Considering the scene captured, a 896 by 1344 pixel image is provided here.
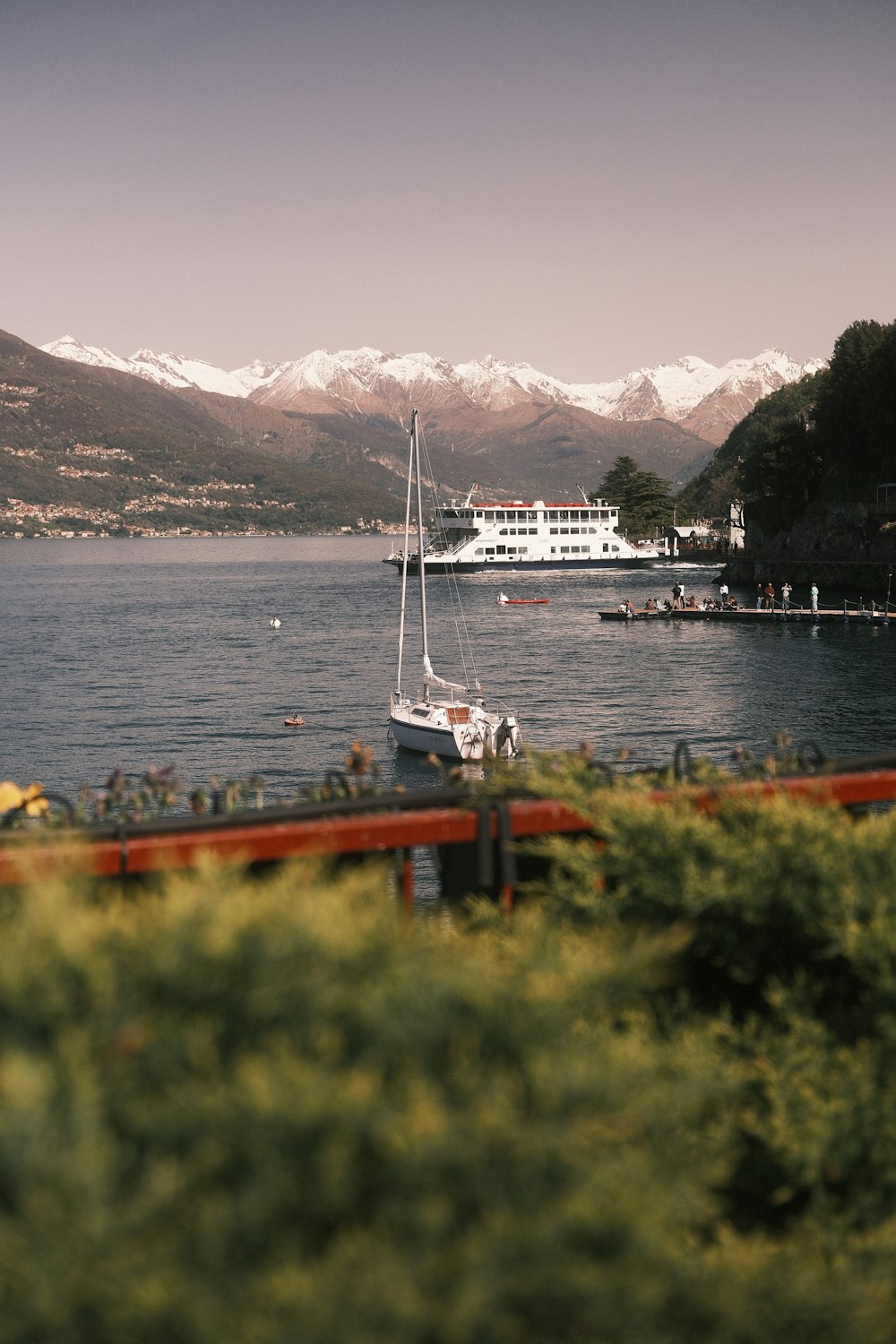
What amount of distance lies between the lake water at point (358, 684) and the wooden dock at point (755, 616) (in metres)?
0.68

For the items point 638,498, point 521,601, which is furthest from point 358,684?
point 638,498

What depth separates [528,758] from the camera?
562 cm

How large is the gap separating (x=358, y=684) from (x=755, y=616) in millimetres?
33567

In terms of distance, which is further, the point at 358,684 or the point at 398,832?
the point at 358,684

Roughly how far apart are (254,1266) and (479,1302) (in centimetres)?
44

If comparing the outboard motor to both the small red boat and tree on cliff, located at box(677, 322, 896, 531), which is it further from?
tree on cliff, located at box(677, 322, 896, 531)

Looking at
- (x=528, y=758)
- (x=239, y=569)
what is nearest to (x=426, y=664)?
(x=528, y=758)

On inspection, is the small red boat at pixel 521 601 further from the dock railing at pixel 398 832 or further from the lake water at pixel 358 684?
the dock railing at pixel 398 832

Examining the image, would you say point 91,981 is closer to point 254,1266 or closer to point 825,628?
point 254,1266

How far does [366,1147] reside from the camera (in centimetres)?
249

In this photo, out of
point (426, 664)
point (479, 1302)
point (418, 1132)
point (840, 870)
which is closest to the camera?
point (479, 1302)

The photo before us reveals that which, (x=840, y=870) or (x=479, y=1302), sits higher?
→ (x=840, y=870)

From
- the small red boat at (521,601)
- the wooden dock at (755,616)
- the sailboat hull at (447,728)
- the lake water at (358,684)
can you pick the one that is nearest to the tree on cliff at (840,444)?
the lake water at (358,684)

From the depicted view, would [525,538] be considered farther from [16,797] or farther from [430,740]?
[16,797]
